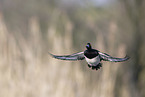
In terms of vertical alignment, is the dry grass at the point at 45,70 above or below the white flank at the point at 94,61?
below

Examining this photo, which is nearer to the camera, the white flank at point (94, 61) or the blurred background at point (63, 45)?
the white flank at point (94, 61)

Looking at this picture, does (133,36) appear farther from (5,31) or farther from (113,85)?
(5,31)

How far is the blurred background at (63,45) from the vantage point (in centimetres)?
292

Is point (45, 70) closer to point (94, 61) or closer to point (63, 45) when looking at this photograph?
point (63, 45)


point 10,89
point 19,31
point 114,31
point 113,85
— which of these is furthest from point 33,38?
point 113,85

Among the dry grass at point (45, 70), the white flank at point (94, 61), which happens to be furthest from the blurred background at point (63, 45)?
the white flank at point (94, 61)

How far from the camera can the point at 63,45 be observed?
3.07 meters

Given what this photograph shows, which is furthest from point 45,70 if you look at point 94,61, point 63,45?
point 94,61

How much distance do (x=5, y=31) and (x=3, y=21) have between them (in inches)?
6.4

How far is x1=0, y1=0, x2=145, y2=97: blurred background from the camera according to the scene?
115 inches

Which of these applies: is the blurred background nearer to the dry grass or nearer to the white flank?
the dry grass

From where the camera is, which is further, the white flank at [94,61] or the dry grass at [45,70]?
the dry grass at [45,70]

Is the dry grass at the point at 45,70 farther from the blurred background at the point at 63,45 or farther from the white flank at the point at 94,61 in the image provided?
the white flank at the point at 94,61

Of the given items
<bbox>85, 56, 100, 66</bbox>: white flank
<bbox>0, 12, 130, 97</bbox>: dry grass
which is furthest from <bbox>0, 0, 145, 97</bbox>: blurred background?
<bbox>85, 56, 100, 66</bbox>: white flank
